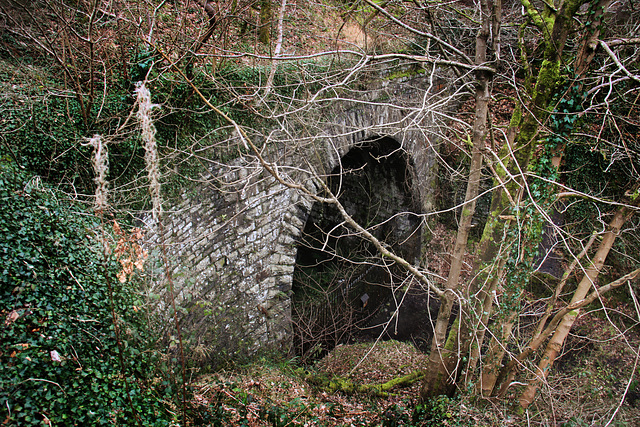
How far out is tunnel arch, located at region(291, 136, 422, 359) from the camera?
7609mm

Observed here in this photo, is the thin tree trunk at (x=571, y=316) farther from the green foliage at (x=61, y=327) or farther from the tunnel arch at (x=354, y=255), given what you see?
the green foliage at (x=61, y=327)

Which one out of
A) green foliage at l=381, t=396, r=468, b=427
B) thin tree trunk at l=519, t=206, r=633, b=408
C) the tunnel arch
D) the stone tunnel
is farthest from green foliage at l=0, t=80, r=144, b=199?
thin tree trunk at l=519, t=206, r=633, b=408

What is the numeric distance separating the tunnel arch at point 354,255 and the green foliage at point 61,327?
4.31m

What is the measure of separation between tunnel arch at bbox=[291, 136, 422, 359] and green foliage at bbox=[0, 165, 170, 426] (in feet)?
14.2

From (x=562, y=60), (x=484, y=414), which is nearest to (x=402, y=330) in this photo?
(x=484, y=414)

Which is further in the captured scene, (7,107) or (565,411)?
(565,411)

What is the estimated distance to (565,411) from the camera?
462cm

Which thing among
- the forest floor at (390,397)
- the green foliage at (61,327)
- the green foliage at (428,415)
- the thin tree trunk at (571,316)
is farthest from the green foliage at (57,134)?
the thin tree trunk at (571,316)

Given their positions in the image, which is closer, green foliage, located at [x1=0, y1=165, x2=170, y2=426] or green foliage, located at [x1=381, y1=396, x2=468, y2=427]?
green foliage, located at [x1=0, y1=165, x2=170, y2=426]

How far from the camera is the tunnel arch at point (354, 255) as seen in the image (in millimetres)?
7609

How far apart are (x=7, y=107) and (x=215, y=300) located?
3179 mm

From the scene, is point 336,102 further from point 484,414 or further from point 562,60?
point 484,414

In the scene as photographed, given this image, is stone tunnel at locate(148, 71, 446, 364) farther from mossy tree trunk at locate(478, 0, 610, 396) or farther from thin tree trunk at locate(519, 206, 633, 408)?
thin tree trunk at locate(519, 206, 633, 408)

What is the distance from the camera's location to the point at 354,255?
802 centimetres
